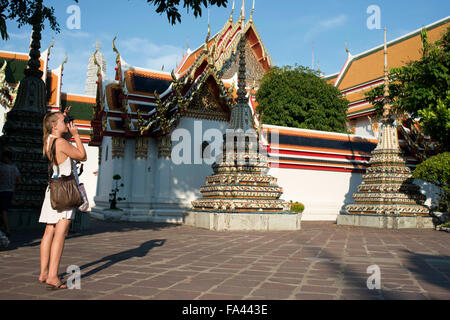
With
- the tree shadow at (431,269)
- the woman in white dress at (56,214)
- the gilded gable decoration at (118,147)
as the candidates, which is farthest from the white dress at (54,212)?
the gilded gable decoration at (118,147)

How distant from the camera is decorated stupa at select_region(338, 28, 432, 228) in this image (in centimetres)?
1332

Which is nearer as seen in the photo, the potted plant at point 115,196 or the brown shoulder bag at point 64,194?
the brown shoulder bag at point 64,194

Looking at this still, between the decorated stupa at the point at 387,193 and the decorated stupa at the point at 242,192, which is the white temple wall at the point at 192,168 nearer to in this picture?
the decorated stupa at the point at 242,192

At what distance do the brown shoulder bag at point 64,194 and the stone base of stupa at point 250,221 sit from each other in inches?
272

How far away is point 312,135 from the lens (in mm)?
19375

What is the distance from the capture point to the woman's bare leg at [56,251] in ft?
11.5

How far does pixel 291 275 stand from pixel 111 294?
197 centimetres

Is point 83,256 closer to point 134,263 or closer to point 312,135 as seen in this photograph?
point 134,263

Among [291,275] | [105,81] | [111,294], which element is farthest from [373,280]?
[105,81]

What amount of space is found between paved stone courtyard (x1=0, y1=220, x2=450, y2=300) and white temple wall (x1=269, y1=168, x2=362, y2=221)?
418 inches

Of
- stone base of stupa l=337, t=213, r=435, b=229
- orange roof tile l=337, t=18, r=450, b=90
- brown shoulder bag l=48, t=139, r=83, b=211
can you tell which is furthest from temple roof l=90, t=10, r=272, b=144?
orange roof tile l=337, t=18, r=450, b=90

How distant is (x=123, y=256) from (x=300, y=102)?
72.4 ft

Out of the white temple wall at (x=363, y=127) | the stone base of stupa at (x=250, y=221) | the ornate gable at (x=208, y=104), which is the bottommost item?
the stone base of stupa at (x=250, y=221)

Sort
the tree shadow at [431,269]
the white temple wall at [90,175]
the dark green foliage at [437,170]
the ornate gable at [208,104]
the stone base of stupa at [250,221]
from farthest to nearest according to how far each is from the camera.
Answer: the white temple wall at [90,175] → the ornate gable at [208,104] → the dark green foliage at [437,170] → the stone base of stupa at [250,221] → the tree shadow at [431,269]
